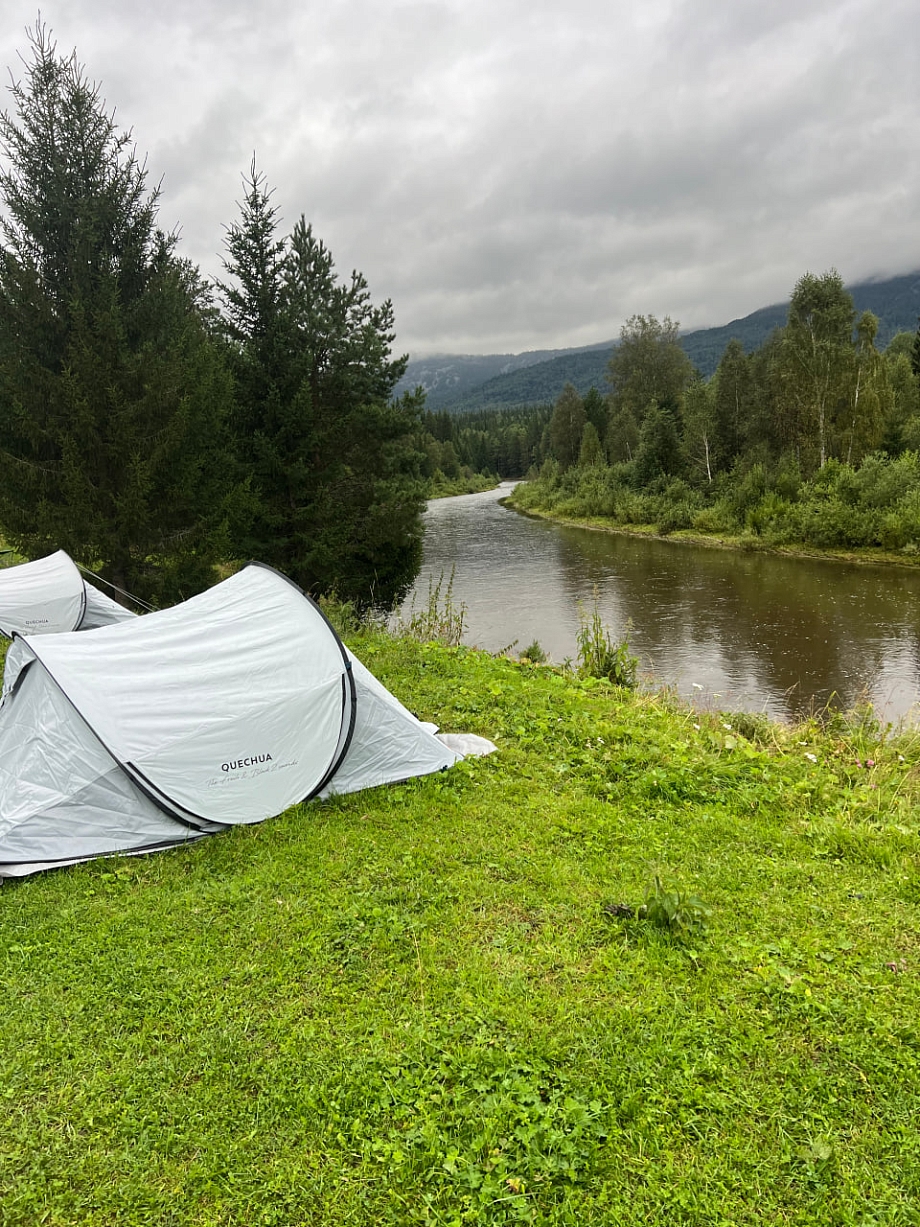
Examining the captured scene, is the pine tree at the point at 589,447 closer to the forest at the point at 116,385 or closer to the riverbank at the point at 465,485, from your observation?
the riverbank at the point at 465,485

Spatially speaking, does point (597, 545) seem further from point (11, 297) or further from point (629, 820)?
point (629, 820)

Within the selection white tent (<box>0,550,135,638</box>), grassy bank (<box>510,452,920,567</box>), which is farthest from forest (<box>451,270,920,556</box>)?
white tent (<box>0,550,135,638</box>)

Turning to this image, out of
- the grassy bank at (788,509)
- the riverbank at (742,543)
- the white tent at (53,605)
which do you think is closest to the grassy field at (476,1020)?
the white tent at (53,605)

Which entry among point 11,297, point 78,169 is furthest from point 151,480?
point 78,169

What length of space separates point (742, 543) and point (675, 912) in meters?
28.6

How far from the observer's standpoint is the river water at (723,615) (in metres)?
13.1

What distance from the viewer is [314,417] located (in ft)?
53.0

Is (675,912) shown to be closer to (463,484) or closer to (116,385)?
(116,385)

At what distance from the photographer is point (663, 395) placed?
48.1 meters

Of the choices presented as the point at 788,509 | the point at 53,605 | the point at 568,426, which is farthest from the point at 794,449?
the point at 53,605

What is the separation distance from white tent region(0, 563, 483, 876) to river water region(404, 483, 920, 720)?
6403 millimetres

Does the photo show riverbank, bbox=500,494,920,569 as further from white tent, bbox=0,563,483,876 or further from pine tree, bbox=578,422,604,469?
white tent, bbox=0,563,483,876

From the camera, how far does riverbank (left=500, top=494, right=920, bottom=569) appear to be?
2445 centimetres

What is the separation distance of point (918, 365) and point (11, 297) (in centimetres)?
5035
